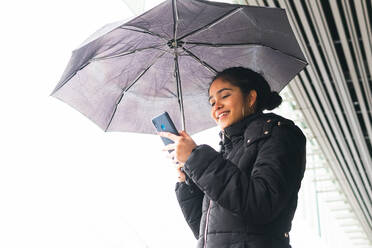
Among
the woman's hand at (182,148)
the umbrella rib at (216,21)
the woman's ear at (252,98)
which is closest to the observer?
the woman's hand at (182,148)

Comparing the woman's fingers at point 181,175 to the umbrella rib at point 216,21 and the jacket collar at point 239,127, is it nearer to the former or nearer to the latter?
the jacket collar at point 239,127

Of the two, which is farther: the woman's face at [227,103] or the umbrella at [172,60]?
the umbrella at [172,60]

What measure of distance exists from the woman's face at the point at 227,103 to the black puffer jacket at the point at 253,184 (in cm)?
13

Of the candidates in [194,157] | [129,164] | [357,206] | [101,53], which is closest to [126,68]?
[101,53]

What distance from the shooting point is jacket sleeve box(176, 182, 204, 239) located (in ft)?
6.14

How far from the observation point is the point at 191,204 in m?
1.89

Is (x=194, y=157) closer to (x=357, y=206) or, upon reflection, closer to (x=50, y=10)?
(x=50, y=10)

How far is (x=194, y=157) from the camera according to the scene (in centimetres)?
147

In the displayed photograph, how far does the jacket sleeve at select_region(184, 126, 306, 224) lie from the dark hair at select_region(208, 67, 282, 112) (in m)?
0.37

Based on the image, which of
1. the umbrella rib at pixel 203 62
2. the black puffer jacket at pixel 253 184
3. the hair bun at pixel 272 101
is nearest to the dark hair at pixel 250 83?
the hair bun at pixel 272 101

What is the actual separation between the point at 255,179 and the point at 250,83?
0.56m

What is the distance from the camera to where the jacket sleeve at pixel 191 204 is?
1.87 metres

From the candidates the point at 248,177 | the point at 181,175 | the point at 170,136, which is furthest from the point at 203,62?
the point at 248,177

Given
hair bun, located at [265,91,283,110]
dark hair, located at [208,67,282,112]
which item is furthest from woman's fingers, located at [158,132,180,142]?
hair bun, located at [265,91,283,110]
